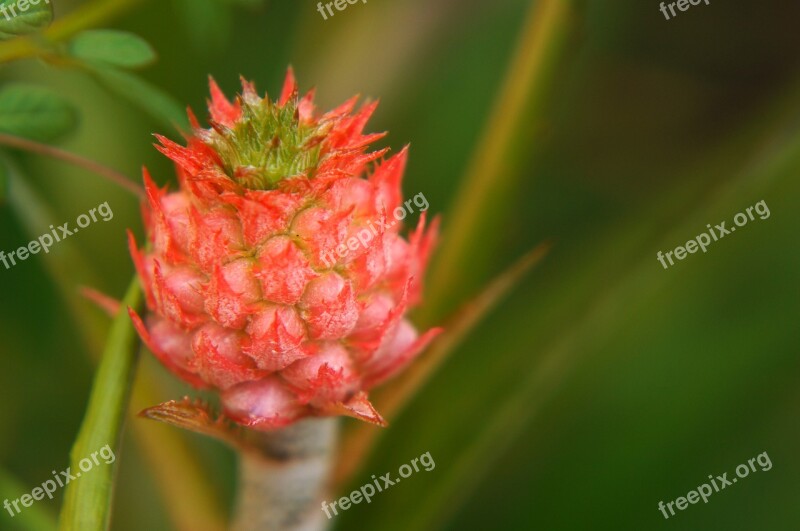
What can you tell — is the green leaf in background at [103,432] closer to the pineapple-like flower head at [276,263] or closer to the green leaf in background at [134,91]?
the pineapple-like flower head at [276,263]

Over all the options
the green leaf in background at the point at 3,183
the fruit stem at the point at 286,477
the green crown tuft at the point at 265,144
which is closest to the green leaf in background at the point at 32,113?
the green leaf in background at the point at 3,183

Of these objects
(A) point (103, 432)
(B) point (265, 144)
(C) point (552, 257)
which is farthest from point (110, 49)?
(C) point (552, 257)

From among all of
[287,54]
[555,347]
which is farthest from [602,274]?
[287,54]

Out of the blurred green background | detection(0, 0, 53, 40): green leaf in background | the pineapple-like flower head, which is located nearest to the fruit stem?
the pineapple-like flower head

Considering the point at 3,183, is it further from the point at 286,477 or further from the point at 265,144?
the point at 286,477

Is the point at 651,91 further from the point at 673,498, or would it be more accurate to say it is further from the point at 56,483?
the point at 56,483

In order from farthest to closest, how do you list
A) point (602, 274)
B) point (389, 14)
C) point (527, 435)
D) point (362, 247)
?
point (389, 14), point (527, 435), point (602, 274), point (362, 247)

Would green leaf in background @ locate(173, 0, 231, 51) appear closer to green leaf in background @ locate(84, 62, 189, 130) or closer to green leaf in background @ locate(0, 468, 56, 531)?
green leaf in background @ locate(84, 62, 189, 130)
